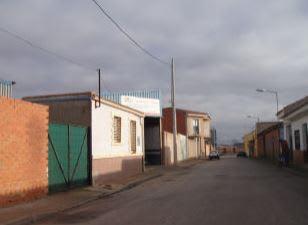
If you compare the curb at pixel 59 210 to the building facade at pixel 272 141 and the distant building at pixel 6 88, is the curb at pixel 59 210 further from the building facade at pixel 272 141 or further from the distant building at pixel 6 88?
the building facade at pixel 272 141

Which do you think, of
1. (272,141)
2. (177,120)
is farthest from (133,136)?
(177,120)

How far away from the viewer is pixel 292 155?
45.7m

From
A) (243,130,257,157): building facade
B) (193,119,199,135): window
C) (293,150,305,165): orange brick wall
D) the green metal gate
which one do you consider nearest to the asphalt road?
the green metal gate

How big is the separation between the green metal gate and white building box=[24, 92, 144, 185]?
71 centimetres

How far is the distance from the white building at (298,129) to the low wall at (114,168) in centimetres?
1208

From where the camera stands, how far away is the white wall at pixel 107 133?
25.3 metres

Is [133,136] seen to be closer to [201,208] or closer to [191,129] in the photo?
[201,208]

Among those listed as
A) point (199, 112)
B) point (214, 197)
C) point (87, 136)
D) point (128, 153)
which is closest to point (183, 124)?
point (199, 112)

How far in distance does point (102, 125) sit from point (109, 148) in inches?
73.8

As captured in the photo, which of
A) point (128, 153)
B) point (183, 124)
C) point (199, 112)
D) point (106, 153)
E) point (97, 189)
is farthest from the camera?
point (199, 112)

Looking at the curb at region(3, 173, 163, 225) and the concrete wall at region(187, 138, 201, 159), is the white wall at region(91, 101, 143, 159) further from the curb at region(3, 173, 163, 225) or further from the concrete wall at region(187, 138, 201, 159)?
the concrete wall at region(187, 138, 201, 159)

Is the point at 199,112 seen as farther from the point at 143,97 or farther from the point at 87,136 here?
the point at 87,136

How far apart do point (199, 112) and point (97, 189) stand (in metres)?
69.9

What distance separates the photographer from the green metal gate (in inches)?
797
